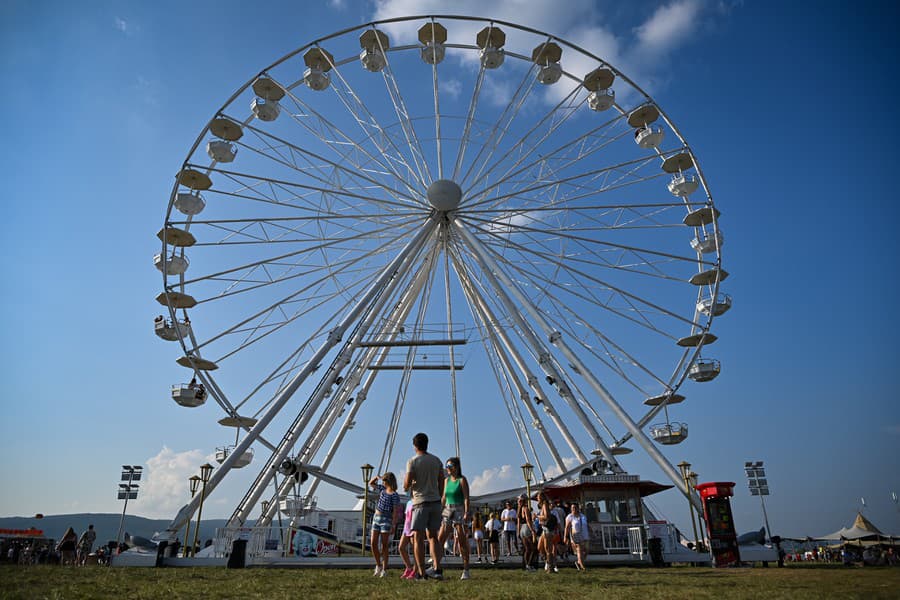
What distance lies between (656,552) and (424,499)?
8243 millimetres

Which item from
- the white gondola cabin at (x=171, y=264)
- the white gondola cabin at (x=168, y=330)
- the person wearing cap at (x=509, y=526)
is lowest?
the person wearing cap at (x=509, y=526)

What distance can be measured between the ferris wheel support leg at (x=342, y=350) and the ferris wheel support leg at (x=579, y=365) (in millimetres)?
2028

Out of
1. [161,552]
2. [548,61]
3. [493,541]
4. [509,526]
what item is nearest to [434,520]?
[509,526]

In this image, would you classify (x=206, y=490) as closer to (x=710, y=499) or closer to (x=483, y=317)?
(x=483, y=317)

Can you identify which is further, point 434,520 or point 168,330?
point 168,330

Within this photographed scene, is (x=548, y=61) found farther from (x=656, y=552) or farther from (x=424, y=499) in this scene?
(x=424, y=499)

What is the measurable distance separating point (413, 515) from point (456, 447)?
15.1 metres

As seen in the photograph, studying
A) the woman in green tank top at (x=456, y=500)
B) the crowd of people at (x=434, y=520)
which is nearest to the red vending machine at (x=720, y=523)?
the crowd of people at (x=434, y=520)

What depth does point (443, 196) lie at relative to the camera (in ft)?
65.4

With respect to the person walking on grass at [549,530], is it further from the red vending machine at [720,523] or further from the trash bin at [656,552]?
the red vending machine at [720,523]

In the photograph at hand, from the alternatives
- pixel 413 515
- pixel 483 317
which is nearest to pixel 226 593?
pixel 413 515

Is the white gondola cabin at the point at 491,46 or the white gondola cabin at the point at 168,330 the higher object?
the white gondola cabin at the point at 491,46

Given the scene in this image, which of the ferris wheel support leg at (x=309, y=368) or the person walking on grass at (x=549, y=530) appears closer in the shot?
the person walking on grass at (x=549, y=530)

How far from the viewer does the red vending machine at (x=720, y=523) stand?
40.6 ft
